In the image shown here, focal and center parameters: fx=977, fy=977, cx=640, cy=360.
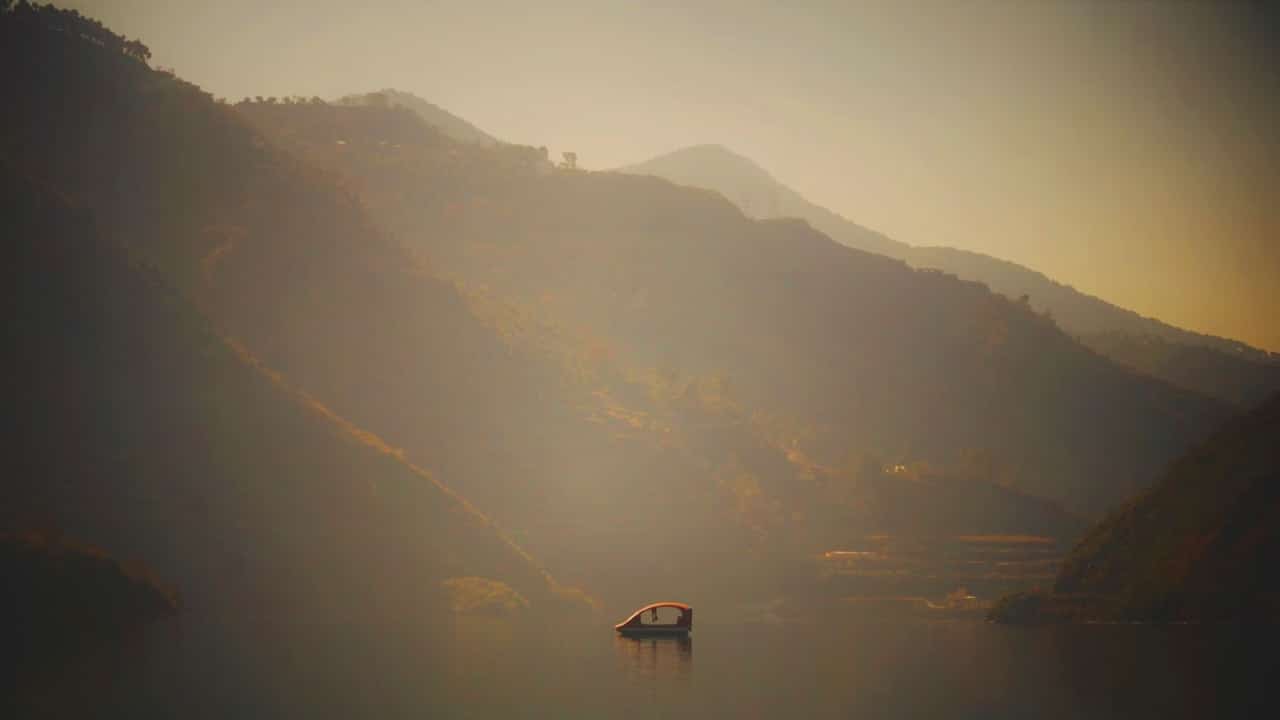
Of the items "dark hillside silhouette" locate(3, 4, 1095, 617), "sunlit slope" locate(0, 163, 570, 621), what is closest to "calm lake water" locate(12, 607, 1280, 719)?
"sunlit slope" locate(0, 163, 570, 621)

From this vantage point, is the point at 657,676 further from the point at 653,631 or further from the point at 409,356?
the point at 409,356

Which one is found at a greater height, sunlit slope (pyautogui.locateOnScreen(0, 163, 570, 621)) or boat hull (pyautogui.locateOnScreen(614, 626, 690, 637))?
sunlit slope (pyautogui.locateOnScreen(0, 163, 570, 621))

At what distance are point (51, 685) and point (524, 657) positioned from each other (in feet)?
92.6

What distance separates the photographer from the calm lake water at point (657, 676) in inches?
1838

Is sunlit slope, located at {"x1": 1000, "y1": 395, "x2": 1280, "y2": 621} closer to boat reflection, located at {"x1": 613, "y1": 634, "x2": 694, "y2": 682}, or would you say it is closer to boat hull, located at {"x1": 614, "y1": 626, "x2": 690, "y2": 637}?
boat hull, located at {"x1": 614, "y1": 626, "x2": 690, "y2": 637}

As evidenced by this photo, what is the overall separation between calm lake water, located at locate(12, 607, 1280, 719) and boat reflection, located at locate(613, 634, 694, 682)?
221mm

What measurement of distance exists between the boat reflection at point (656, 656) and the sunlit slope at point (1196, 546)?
117 feet

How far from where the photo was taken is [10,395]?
83438 mm

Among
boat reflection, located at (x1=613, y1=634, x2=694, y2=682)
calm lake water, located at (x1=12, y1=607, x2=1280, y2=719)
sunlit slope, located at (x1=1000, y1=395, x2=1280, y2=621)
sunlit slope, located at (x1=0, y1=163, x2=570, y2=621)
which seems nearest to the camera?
calm lake water, located at (x1=12, y1=607, x2=1280, y2=719)

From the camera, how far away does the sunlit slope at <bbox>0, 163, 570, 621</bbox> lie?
83.2 m

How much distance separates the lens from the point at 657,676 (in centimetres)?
5944

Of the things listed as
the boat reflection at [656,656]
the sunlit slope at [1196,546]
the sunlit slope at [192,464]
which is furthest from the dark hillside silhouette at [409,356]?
the sunlit slope at [1196,546]

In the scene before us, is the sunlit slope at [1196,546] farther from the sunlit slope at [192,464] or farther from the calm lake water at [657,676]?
the sunlit slope at [192,464]

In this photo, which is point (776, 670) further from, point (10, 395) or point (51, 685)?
point (10, 395)
